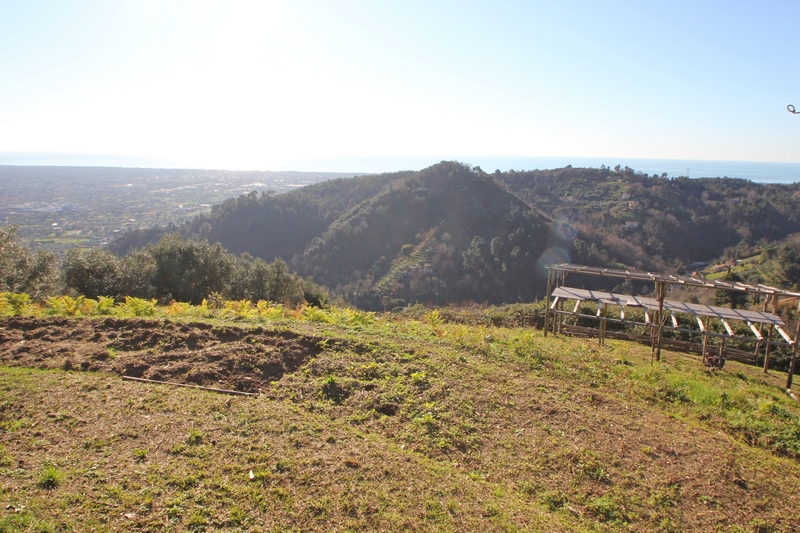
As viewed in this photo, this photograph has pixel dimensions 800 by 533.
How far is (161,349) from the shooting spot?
8.23 metres

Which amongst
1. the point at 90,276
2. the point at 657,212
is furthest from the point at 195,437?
the point at 657,212

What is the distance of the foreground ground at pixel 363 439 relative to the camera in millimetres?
4305

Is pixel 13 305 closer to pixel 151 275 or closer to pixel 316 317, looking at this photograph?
pixel 151 275

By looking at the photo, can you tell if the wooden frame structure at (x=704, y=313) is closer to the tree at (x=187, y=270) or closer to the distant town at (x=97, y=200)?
the tree at (x=187, y=270)

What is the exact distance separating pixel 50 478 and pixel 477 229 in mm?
51658

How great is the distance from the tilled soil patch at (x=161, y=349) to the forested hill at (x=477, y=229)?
32.3 metres

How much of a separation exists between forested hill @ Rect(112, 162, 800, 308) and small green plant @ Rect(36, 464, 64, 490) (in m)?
36.9

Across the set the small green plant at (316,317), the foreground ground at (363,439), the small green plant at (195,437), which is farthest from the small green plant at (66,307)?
the small green plant at (195,437)

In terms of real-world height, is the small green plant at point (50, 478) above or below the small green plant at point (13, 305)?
above

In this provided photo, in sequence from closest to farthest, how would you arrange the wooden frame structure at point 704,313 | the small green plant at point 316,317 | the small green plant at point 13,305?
the wooden frame structure at point 704,313 → the small green plant at point 13,305 → the small green plant at point 316,317

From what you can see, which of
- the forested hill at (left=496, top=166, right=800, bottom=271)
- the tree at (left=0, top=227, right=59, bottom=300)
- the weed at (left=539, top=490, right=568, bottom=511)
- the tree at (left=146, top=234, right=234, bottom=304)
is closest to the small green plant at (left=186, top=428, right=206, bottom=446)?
the weed at (left=539, top=490, right=568, bottom=511)

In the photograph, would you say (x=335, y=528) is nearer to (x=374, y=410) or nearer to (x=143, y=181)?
Answer: (x=374, y=410)

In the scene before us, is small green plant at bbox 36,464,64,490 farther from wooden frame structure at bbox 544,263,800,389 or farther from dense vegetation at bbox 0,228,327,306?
dense vegetation at bbox 0,228,327,306

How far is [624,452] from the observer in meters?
5.77
